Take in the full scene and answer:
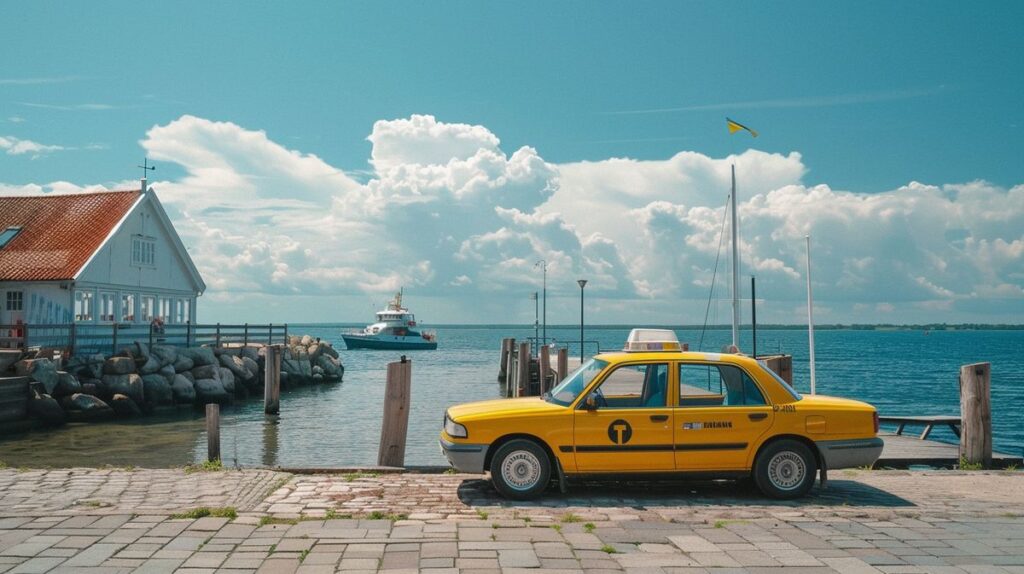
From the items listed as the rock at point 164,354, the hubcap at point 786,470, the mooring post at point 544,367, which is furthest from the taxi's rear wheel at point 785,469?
the rock at point 164,354

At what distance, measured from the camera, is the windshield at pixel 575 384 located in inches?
366

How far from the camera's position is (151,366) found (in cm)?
3022

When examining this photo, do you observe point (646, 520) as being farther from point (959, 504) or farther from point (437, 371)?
point (437, 371)

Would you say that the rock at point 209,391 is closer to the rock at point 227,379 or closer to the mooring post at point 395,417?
the rock at point 227,379

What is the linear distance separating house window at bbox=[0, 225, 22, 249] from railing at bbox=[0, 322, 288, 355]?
16.9ft

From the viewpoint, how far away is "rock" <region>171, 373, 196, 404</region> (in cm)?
2992

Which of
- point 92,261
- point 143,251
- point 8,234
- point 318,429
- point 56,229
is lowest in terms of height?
point 318,429

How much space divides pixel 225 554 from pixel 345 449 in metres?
14.1

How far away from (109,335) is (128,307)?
4130 mm

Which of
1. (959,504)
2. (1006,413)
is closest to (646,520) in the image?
(959,504)

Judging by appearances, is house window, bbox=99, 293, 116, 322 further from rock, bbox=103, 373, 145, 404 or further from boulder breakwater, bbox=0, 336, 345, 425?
rock, bbox=103, 373, 145, 404

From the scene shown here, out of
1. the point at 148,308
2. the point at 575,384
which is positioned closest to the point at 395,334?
the point at 148,308

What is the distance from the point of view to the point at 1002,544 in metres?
7.02

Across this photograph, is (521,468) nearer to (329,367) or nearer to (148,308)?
(148,308)
